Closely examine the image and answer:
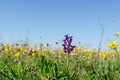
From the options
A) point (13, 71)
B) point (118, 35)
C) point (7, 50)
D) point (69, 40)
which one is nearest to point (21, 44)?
point (7, 50)

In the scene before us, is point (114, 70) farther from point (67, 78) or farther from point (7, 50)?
point (7, 50)

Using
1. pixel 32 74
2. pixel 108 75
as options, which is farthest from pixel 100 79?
pixel 32 74

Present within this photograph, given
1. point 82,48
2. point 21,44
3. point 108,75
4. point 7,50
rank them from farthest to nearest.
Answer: point 21,44
point 82,48
point 7,50
point 108,75

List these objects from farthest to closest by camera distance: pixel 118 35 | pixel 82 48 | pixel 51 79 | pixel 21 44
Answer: pixel 21 44, pixel 82 48, pixel 118 35, pixel 51 79

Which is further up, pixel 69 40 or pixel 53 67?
pixel 69 40

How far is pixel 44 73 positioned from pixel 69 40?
0.96m

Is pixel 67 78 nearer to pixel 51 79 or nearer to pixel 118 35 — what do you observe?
pixel 51 79

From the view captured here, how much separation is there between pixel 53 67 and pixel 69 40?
894 mm

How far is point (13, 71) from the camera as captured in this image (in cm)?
293

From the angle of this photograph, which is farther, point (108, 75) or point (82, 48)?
point (82, 48)

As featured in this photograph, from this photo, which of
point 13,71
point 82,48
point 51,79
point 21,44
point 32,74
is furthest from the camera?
point 21,44

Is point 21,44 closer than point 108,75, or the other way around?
point 108,75

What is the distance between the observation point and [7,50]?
7.08m

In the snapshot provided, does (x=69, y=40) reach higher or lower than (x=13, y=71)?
higher
